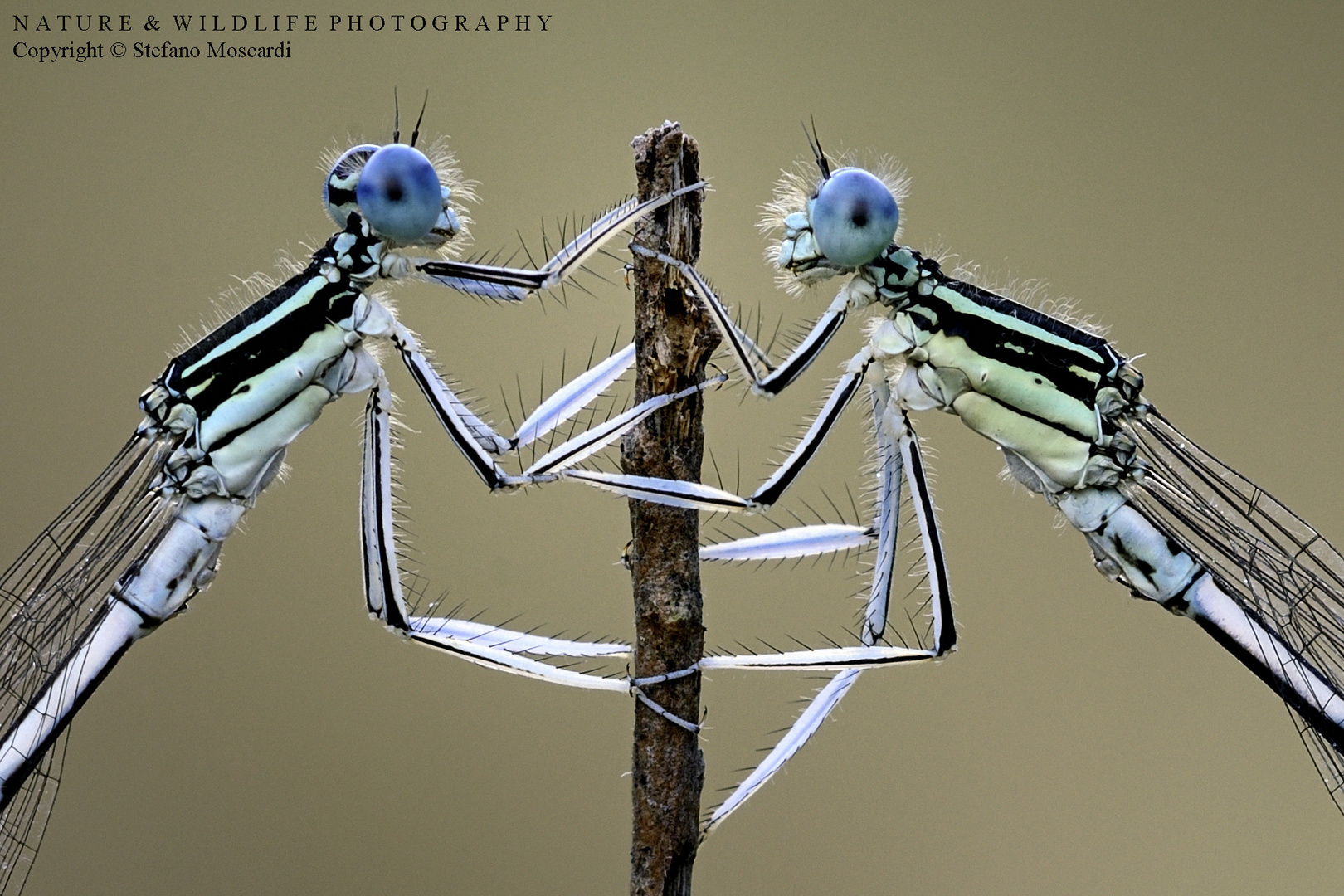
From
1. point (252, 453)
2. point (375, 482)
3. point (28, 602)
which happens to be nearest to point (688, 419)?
point (375, 482)

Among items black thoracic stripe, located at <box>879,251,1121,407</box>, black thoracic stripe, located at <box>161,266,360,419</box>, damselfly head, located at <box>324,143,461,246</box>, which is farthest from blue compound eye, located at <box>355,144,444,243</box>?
black thoracic stripe, located at <box>879,251,1121,407</box>

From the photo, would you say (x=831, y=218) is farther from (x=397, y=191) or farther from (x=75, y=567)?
(x=75, y=567)

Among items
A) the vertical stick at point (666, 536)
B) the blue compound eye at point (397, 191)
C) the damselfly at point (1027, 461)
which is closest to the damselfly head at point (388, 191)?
the blue compound eye at point (397, 191)

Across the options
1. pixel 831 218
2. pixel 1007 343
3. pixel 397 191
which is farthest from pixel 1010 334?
pixel 397 191

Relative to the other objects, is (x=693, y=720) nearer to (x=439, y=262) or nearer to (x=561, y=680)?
(x=561, y=680)

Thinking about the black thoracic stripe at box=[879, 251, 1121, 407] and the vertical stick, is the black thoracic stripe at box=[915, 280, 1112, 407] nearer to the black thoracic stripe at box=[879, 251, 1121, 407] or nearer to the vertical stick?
the black thoracic stripe at box=[879, 251, 1121, 407]

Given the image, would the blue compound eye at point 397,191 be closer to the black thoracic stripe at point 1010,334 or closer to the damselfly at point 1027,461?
the damselfly at point 1027,461
